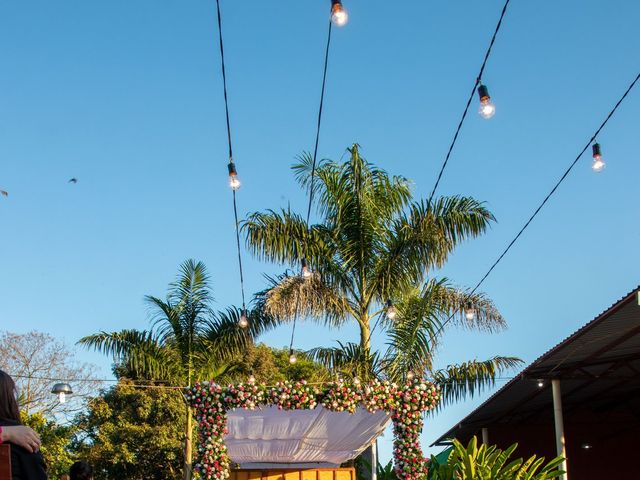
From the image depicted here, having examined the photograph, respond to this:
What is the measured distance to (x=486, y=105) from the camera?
813 centimetres

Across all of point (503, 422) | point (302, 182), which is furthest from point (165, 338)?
point (503, 422)

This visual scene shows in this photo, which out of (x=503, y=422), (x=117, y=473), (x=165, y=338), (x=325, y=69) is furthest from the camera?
(x=117, y=473)

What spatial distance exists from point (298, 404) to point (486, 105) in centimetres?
905

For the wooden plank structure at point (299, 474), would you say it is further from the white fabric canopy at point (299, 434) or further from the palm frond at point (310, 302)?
the palm frond at point (310, 302)

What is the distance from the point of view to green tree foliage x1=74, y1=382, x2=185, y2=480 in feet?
95.7

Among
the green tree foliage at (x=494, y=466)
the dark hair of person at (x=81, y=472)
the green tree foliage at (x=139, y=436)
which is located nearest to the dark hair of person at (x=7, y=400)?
the dark hair of person at (x=81, y=472)

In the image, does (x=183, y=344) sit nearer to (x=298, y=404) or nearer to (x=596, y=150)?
(x=298, y=404)

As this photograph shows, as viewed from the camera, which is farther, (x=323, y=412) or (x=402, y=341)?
(x=402, y=341)

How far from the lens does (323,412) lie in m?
16.7

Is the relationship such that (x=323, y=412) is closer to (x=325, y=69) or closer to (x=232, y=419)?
(x=232, y=419)

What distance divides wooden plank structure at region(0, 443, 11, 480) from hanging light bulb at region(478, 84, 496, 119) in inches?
255

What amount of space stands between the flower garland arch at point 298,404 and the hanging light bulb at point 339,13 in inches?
402

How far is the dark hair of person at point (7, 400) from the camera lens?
2.70 metres

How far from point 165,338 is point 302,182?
5668 millimetres
